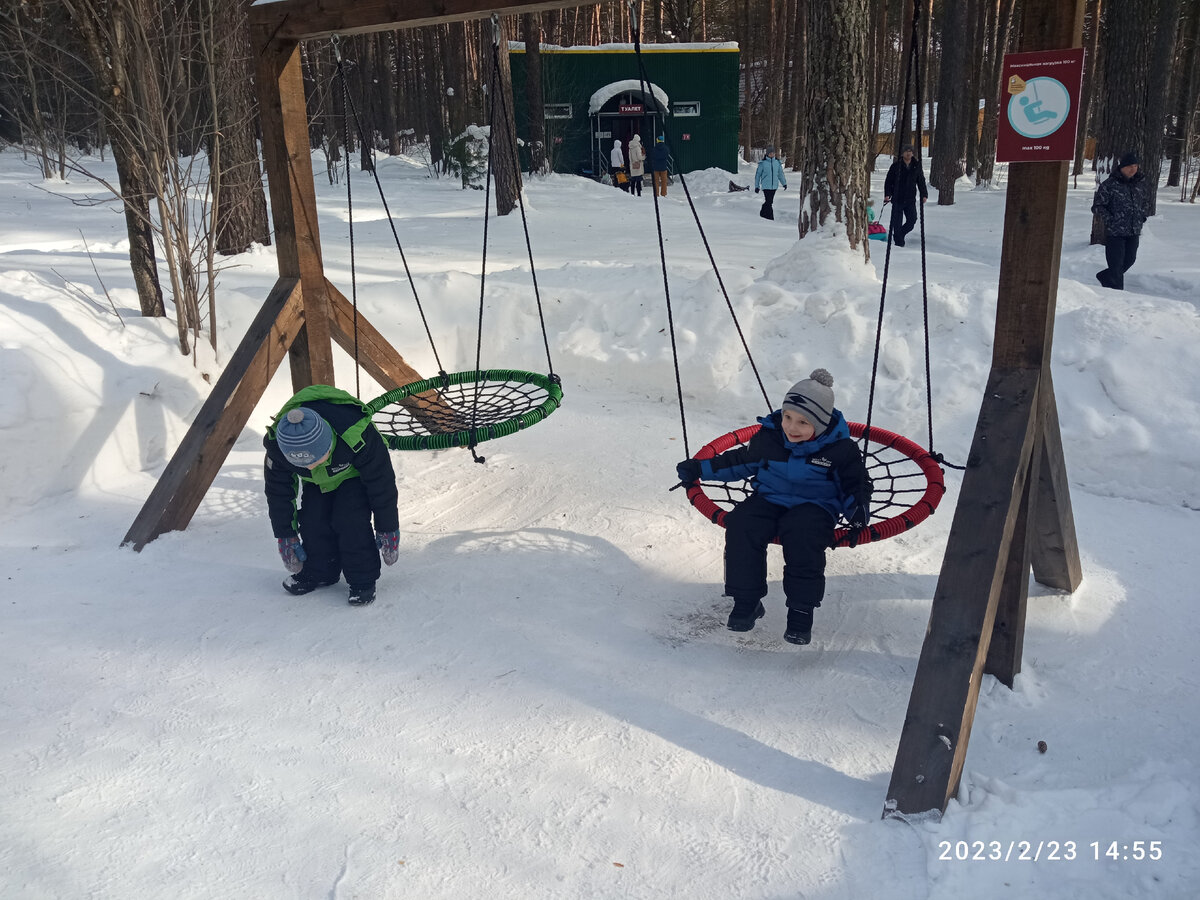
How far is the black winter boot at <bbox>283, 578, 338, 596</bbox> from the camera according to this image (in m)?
3.72

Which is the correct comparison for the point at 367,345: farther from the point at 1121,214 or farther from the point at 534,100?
the point at 534,100

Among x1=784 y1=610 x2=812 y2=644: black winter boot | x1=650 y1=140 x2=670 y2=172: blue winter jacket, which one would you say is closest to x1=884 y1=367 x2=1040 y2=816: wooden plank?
x1=784 y1=610 x2=812 y2=644: black winter boot

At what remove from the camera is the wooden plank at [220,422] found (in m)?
4.14

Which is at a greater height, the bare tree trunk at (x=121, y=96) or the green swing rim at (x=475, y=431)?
the bare tree trunk at (x=121, y=96)

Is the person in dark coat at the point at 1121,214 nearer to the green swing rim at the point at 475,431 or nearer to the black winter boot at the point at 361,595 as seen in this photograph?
the green swing rim at the point at 475,431

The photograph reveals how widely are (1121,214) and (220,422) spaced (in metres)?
7.23

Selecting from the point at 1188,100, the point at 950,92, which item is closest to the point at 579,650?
the point at 950,92

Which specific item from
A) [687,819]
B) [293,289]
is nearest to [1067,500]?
[687,819]

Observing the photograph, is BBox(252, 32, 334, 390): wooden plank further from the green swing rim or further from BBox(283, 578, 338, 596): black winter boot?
BBox(283, 578, 338, 596): black winter boot

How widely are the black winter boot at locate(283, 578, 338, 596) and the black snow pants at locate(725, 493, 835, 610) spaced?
1701 millimetres

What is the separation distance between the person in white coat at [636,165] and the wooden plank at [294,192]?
11473mm

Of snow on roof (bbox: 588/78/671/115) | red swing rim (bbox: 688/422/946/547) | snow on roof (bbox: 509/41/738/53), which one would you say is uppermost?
snow on roof (bbox: 509/41/738/53)

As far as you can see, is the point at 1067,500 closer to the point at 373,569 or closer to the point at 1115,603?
the point at 1115,603

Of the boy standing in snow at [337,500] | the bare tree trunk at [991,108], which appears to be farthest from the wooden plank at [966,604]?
the bare tree trunk at [991,108]
